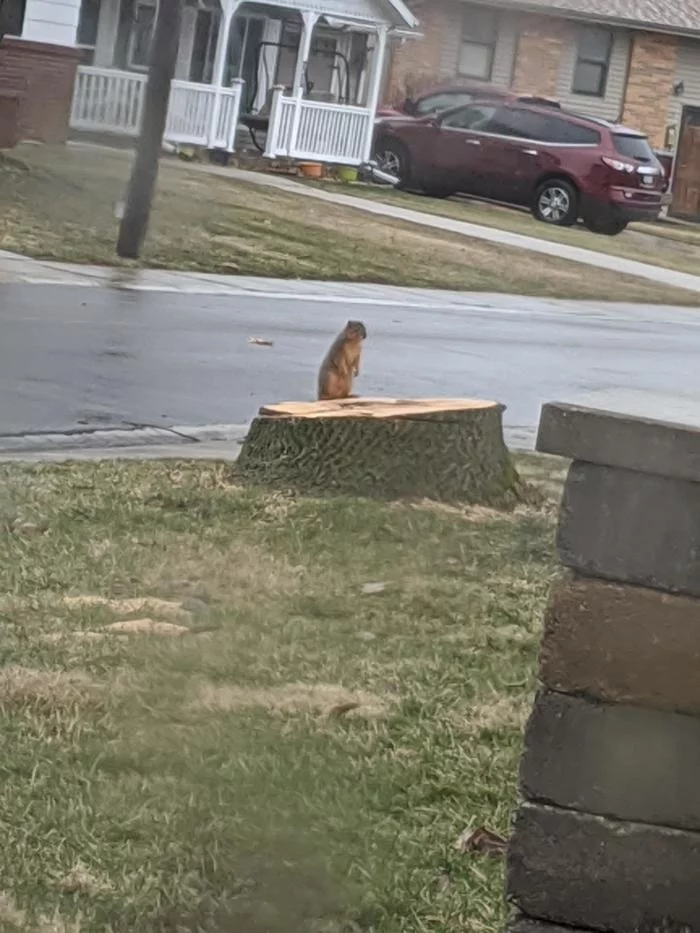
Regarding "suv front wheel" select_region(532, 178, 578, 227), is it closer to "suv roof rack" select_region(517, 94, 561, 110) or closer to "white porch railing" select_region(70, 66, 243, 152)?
"white porch railing" select_region(70, 66, 243, 152)

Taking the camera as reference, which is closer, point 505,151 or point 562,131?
point 562,131

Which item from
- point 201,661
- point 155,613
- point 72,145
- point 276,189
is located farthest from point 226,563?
point 276,189

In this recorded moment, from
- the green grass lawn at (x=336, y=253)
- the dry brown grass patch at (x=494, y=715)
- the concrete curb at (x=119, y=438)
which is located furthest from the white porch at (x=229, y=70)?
the green grass lawn at (x=336, y=253)

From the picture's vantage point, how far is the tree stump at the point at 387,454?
6367 mm

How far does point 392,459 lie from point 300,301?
26.2 feet

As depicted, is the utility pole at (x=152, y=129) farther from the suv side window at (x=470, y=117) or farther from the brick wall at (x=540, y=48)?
the brick wall at (x=540, y=48)

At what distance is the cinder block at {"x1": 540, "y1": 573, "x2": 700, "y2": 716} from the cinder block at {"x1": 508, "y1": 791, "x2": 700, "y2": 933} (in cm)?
18

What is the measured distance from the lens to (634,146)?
14.6ft

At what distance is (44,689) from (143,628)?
1.99 ft

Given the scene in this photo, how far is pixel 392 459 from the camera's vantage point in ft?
21.0

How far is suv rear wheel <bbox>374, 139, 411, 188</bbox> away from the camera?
12.9 feet

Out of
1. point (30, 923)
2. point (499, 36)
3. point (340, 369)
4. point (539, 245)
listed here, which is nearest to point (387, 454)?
point (340, 369)

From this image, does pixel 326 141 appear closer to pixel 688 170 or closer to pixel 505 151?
pixel 688 170

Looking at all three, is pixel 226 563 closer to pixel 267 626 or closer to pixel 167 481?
pixel 267 626
